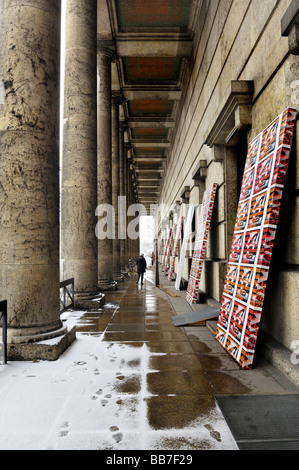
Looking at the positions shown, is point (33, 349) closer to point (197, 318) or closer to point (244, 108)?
point (197, 318)

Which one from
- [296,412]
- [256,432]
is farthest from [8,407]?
[296,412]

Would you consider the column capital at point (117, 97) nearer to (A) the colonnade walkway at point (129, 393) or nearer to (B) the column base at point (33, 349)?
(A) the colonnade walkway at point (129, 393)

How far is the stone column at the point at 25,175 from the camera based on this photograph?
509 centimetres

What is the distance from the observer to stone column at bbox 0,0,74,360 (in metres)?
5.09

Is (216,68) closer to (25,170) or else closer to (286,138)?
(286,138)

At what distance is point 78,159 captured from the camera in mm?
9438

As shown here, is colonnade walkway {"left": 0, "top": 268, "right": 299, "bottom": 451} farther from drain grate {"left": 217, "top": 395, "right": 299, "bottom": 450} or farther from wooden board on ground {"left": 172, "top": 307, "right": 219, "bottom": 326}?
wooden board on ground {"left": 172, "top": 307, "right": 219, "bottom": 326}

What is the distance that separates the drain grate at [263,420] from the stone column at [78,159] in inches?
261

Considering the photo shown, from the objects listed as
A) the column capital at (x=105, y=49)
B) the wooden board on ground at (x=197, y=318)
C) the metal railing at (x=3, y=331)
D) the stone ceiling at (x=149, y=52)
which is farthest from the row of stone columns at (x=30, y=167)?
the column capital at (x=105, y=49)

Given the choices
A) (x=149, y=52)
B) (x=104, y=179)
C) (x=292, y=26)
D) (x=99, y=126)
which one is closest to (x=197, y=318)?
(x=292, y=26)

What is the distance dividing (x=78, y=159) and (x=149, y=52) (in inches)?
401

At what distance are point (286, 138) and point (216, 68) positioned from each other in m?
6.11

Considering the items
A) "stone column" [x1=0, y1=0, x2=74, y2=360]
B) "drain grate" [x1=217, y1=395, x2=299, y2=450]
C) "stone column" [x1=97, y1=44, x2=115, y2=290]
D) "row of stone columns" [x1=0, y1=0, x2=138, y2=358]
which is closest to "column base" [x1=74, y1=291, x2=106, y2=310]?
"stone column" [x1=97, y1=44, x2=115, y2=290]

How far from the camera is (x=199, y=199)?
40.4 feet
